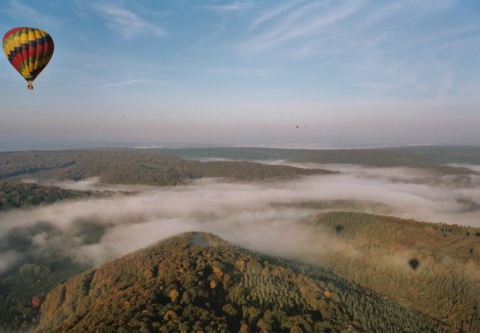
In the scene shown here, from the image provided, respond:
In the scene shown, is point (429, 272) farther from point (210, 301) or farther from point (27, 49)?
point (27, 49)

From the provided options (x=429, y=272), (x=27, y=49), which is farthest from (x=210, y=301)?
(x=429, y=272)

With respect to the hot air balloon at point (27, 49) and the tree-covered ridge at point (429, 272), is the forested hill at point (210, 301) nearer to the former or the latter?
the tree-covered ridge at point (429, 272)

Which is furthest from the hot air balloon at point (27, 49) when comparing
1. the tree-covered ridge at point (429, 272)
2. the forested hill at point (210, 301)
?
the tree-covered ridge at point (429, 272)

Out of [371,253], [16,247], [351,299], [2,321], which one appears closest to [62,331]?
[2,321]

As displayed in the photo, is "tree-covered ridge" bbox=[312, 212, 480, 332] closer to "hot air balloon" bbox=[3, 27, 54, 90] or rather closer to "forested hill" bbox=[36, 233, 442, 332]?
"forested hill" bbox=[36, 233, 442, 332]

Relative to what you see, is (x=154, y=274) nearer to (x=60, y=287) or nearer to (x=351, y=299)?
(x=60, y=287)

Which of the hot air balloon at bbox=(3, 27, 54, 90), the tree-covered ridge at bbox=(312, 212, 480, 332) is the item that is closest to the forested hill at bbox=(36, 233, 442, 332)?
the tree-covered ridge at bbox=(312, 212, 480, 332)
